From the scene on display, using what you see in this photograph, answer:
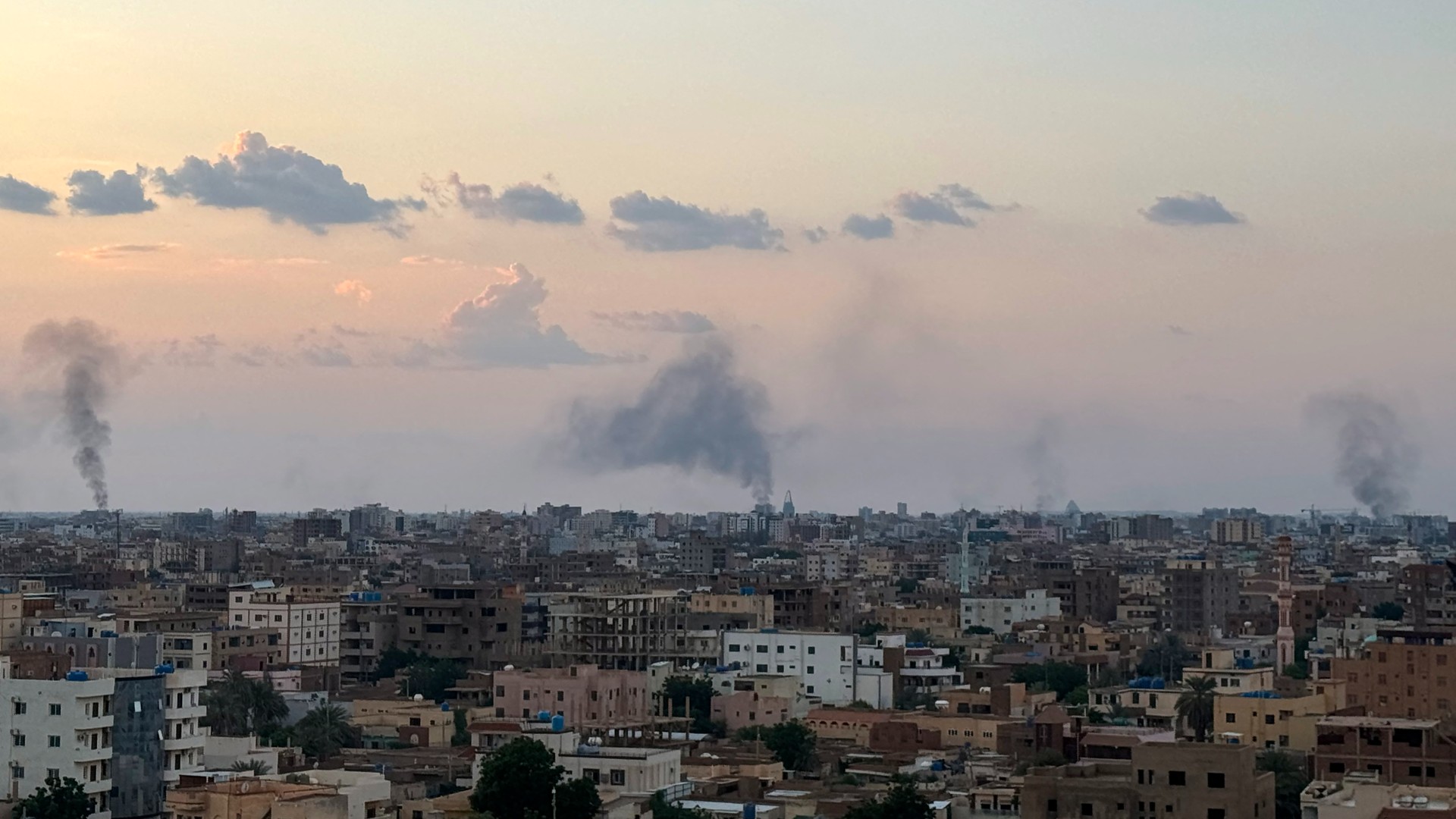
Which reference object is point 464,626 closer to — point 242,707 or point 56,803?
point 242,707

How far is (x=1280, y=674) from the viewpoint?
74500 mm

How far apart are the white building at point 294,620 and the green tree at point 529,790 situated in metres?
39.9

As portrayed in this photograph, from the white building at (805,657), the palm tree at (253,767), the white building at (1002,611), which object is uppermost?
the white building at (1002,611)

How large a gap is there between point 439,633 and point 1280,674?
93.1ft

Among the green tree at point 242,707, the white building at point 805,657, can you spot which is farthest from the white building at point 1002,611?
the green tree at point 242,707

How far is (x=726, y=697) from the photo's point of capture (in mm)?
64250

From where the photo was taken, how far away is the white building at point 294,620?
80.2 m

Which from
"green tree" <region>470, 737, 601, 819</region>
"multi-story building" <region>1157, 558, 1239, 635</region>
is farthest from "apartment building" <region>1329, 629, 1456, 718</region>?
"multi-story building" <region>1157, 558, 1239, 635</region>

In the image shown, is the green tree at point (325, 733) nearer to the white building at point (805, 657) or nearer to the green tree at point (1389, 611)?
the white building at point (805, 657)

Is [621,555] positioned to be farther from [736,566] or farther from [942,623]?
[942,623]

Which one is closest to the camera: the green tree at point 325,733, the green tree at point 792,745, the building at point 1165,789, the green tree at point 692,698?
the building at point 1165,789

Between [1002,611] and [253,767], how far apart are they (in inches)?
2622

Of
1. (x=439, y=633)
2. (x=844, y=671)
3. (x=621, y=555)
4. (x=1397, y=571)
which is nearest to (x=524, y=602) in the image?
(x=439, y=633)

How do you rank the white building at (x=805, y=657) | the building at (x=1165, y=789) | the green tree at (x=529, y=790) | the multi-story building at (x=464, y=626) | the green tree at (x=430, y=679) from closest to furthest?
the building at (x=1165, y=789)
the green tree at (x=529, y=790)
the green tree at (x=430, y=679)
the white building at (x=805, y=657)
the multi-story building at (x=464, y=626)
